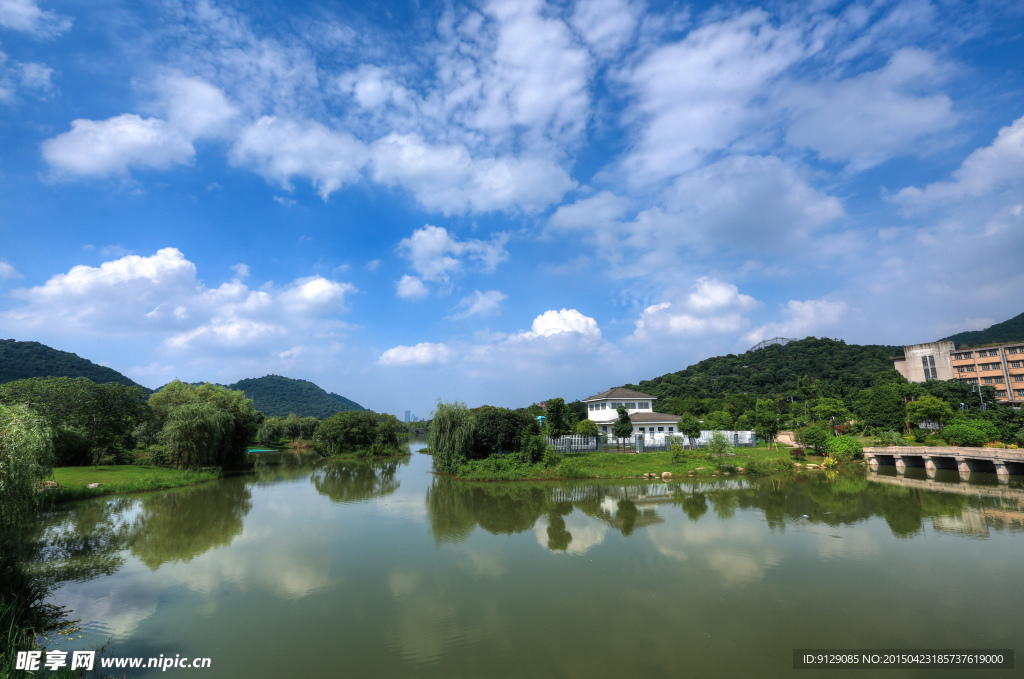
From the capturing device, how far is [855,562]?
1138 cm

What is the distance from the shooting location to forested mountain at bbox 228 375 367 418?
13550 centimetres

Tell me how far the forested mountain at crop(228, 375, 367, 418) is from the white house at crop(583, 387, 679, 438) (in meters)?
105

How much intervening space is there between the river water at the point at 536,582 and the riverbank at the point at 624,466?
654 centimetres

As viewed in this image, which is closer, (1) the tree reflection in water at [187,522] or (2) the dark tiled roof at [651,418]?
(1) the tree reflection in water at [187,522]

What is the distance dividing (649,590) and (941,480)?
83.6 ft

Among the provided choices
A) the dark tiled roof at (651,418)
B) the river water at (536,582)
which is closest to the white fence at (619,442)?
the dark tiled roof at (651,418)

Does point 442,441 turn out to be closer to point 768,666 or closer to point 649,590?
point 649,590

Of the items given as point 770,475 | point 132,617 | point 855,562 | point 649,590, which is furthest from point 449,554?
point 770,475

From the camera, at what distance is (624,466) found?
2734 centimetres

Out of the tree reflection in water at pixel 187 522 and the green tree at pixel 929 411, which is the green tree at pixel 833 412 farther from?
the tree reflection in water at pixel 187 522

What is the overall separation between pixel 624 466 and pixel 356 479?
17.8 m

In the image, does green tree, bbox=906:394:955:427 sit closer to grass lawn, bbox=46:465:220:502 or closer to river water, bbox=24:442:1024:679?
river water, bbox=24:442:1024:679

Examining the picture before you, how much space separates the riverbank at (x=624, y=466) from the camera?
2603 centimetres

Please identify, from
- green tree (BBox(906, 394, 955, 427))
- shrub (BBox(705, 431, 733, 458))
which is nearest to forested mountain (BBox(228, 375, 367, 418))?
shrub (BBox(705, 431, 733, 458))
